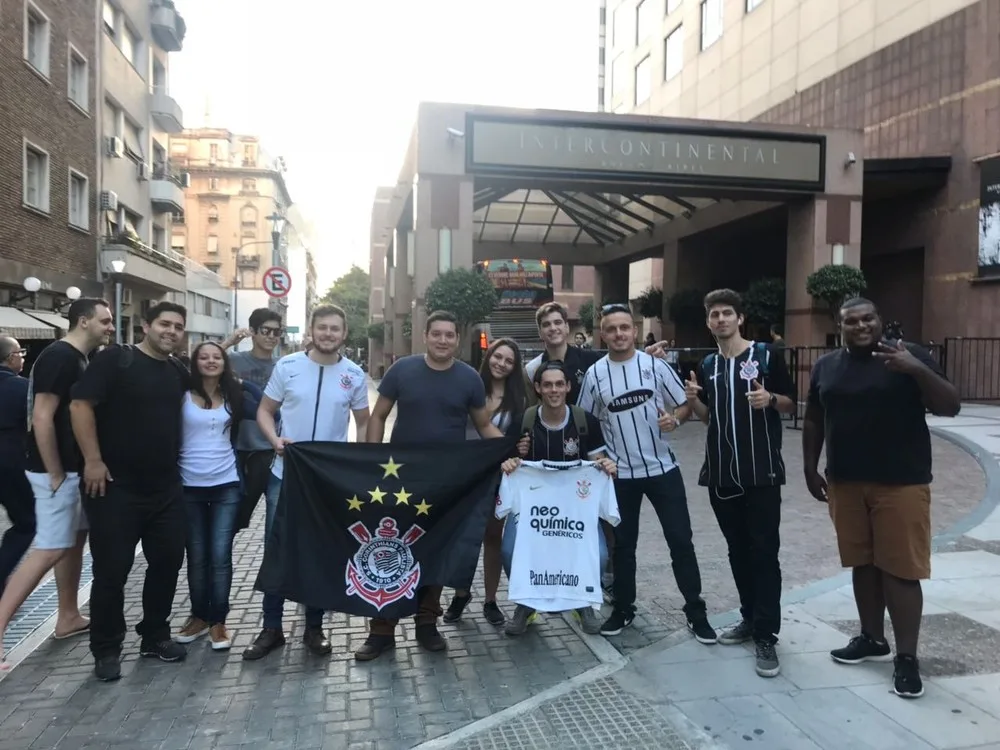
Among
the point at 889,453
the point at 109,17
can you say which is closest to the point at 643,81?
the point at 109,17

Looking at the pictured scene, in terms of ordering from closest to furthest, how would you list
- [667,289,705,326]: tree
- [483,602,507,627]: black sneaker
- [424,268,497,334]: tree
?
Result: 1. [483,602,507,627]: black sneaker
2. [424,268,497,334]: tree
3. [667,289,705,326]: tree

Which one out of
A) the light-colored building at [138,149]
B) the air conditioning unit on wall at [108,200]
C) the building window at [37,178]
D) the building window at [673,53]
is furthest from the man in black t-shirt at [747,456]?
the building window at [673,53]

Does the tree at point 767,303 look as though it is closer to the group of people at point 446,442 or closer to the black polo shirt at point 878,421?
the group of people at point 446,442

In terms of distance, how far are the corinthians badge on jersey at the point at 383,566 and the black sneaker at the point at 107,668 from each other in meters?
1.25

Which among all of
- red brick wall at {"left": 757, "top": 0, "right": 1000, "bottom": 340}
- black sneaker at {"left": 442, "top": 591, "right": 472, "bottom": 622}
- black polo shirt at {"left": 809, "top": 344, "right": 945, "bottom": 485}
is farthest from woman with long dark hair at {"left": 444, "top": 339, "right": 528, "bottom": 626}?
red brick wall at {"left": 757, "top": 0, "right": 1000, "bottom": 340}

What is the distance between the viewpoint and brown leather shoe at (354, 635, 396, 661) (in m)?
4.27

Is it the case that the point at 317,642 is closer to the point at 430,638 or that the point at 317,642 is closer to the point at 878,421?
the point at 430,638

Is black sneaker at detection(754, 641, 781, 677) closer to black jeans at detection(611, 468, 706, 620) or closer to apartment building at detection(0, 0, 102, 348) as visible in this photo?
black jeans at detection(611, 468, 706, 620)

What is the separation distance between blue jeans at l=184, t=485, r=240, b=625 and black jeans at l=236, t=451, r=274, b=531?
14cm

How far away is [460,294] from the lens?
54.9ft

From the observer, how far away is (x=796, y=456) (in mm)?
12266

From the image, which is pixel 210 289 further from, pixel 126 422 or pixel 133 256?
pixel 126 422

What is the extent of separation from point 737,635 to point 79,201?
23.1m

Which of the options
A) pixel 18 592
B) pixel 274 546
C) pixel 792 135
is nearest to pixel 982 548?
pixel 274 546
